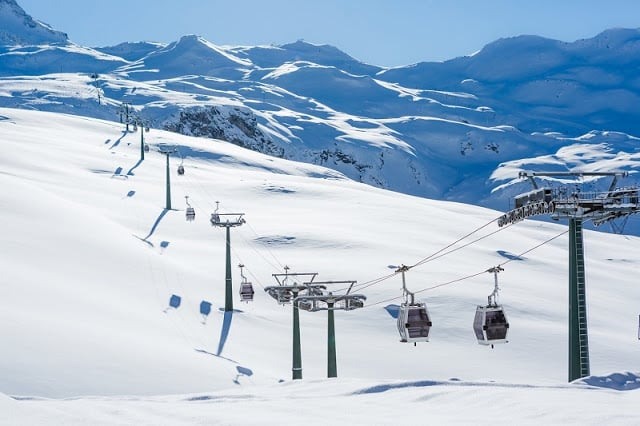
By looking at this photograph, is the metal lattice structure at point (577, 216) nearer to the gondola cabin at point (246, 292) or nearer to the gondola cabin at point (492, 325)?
the gondola cabin at point (492, 325)

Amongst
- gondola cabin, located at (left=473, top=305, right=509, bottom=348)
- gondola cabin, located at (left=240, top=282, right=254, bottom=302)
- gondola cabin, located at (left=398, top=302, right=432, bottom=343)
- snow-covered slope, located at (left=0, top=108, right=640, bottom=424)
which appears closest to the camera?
snow-covered slope, located at (left=0, top=108, right=640, bottom=424)

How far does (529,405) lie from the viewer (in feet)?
44.6

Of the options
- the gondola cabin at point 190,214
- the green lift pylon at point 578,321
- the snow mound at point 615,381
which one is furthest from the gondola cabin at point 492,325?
the gondola cabin at point 190,214

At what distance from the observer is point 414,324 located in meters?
20.5

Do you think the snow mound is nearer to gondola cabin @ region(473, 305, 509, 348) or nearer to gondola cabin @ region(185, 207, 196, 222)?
gondola cabin @ region(473, 305, 509, 348)

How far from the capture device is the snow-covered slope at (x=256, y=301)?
1551 cm

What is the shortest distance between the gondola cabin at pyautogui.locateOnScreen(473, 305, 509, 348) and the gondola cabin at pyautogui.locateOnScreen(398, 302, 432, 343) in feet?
4.20

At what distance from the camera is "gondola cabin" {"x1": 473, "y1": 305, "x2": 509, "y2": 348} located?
20.0m

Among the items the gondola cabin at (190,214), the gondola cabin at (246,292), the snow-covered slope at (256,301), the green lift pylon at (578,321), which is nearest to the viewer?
the snow-covered slope at (256,301)

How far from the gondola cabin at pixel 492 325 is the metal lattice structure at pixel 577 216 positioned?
5.38 feet

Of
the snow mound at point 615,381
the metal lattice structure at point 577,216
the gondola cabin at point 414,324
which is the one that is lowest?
the snow mound at point 615,381

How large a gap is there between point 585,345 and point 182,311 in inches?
750

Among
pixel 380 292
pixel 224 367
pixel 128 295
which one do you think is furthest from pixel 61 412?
pixel 380 292

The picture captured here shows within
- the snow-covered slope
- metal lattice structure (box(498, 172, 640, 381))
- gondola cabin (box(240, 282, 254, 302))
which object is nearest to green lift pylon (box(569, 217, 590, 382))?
metal lattice structure (box(498, 172, 640, 381))
